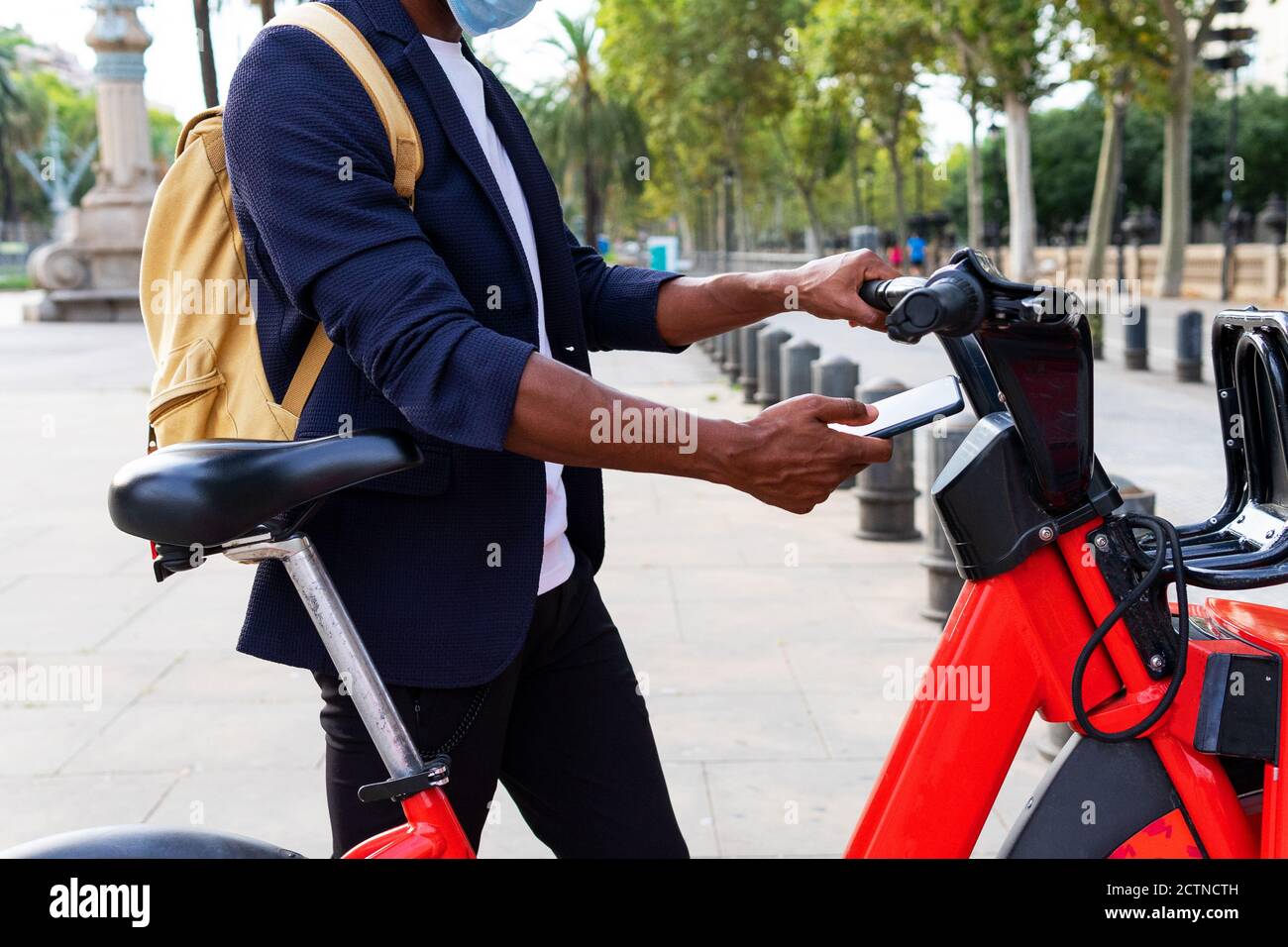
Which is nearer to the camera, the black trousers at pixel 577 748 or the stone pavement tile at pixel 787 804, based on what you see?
the black trousers at pixel 577 748

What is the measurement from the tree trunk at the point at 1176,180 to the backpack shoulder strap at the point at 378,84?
22.9 meters

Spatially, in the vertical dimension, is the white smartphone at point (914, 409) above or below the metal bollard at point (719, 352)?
above

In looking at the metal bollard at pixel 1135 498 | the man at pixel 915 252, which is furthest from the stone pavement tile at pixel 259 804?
the man at pixel 915 252

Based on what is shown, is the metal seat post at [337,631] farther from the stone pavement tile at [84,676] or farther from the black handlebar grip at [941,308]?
the stone pavement tile at [84,676]

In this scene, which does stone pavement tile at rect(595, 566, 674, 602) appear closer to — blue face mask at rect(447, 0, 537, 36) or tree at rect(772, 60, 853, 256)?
blue face mask at rect(447, 0, 537, 36)

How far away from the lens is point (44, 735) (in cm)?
442

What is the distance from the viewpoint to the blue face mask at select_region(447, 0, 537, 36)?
1.83 m

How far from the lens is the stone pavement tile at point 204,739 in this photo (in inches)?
163

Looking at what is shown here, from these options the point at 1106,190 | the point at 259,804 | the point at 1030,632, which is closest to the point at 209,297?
the point at 1030,632

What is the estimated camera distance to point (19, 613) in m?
5.74

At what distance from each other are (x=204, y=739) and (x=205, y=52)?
10.2 m

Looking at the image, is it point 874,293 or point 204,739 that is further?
point 204,739

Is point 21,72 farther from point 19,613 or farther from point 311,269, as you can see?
point 311,269

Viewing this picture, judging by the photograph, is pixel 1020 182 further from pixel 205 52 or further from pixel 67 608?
pixel 67 608
